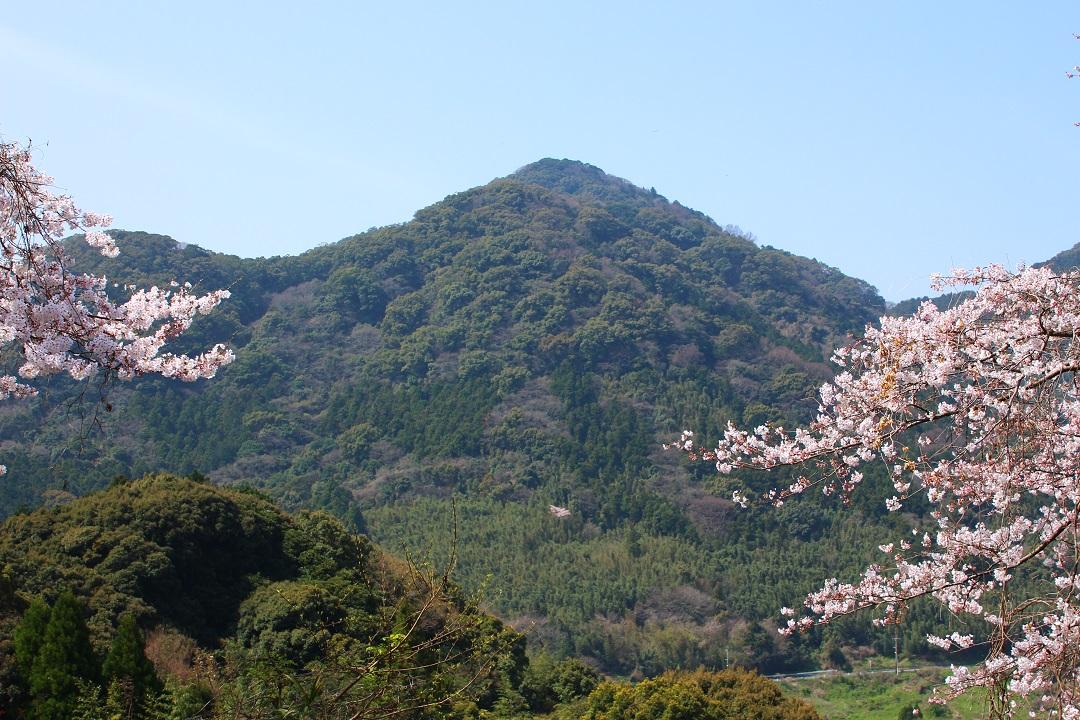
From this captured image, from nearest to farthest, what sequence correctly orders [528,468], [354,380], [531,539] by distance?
1. [531,539]
2. [528,468]
3. [354,380]

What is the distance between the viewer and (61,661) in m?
12.2

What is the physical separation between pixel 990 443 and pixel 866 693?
92.9 ft

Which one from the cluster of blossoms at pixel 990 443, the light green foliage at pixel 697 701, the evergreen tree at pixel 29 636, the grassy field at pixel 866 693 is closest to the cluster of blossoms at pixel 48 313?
the cluster of blossoms at pixel 990 443

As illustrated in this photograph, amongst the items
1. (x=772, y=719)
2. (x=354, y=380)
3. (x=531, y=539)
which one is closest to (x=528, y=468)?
(x=531, y=539)

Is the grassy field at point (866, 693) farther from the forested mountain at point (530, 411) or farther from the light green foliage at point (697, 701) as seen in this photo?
the light green foliage at point (697, 701)

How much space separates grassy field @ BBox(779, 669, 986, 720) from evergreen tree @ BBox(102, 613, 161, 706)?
20.4 metres

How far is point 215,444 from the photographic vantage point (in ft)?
167

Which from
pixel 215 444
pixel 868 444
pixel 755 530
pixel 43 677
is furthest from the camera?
pixel 215 444

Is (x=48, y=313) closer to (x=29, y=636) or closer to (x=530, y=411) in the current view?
(x=29, y=636)

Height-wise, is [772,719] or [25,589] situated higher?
[25,589]

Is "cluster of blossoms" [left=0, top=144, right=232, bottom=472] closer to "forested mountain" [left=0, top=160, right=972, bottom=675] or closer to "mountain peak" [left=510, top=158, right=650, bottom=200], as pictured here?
"forested mountain" [left=0, top=160, right=972, bottom=675]

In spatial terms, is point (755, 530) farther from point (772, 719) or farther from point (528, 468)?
point (772, 719)

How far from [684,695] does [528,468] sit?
31.1 metres

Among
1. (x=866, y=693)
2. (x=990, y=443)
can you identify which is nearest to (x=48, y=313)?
(x=990, y=443)
